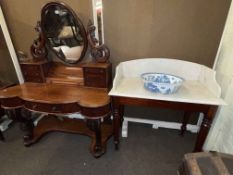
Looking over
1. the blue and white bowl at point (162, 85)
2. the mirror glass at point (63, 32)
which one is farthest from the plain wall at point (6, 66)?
the blue and white bowl at point (162, 85)

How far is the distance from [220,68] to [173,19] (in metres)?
0.55

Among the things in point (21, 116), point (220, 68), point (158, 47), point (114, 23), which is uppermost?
point (114, 23)

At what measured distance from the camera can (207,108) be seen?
1129 millimetres

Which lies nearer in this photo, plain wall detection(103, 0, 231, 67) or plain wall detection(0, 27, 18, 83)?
plain wall detection(103, 0, 231, 67)

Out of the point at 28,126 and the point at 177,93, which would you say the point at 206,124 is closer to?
the point at 177,93

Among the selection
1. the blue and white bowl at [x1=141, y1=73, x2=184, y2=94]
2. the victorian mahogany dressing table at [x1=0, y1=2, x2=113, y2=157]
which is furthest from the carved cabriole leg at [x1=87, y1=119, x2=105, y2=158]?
the blue and white bowl at [x1=141, y1=73, x2=184, y2=94]

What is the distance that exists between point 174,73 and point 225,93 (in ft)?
1.35

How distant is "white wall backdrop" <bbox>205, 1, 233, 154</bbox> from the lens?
1193 mm

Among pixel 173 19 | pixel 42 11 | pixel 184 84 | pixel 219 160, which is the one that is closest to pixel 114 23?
pixel 173 19

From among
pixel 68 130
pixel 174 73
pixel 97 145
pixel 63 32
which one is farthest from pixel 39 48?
pixel 174 73

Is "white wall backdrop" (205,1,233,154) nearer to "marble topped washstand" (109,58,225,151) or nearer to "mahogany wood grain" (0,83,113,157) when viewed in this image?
"marble topped washstand" (109,58,225,151)

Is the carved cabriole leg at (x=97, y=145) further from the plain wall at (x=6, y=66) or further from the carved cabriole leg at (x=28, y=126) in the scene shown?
the plain wall at (x=6, y=66)

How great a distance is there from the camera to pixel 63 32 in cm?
145

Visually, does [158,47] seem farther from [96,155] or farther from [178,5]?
[96,155]
